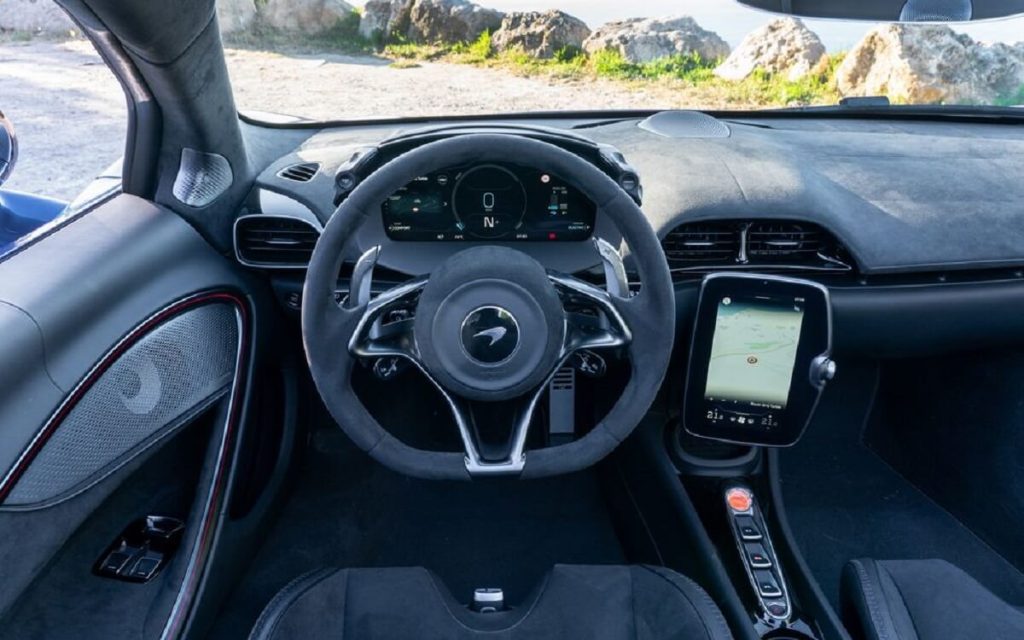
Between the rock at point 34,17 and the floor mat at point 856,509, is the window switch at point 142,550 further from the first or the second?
the floor mat at point 856,509

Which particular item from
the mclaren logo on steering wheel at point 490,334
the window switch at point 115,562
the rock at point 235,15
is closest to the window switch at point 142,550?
the window switch at point 115,562

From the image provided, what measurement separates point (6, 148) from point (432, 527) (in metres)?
1.60

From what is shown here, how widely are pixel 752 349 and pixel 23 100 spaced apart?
6.26 feet

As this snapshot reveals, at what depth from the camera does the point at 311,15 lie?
7.51 feet

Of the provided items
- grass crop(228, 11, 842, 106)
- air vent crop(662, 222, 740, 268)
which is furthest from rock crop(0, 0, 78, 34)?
air vent crop(662, 222, 740, 268)

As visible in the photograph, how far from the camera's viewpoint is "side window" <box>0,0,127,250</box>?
5.95 ft

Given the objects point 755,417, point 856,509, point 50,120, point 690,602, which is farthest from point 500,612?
point 50,120

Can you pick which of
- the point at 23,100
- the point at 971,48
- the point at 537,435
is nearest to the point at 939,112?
the point at 971,48

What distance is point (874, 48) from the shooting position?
2494 millimetres

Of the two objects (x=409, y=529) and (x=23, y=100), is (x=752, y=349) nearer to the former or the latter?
(x=409, y=529)

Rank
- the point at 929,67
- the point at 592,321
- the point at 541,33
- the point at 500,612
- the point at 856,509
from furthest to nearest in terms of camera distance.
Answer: the point at 856,509, the point at 929,67, the point at 541,33, the point at 500,612, the point at 592,321

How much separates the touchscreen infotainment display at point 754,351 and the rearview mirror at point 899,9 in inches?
28.9

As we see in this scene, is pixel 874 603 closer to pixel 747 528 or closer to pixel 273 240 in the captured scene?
pixel 747 528

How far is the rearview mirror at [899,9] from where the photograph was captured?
1969 mm
